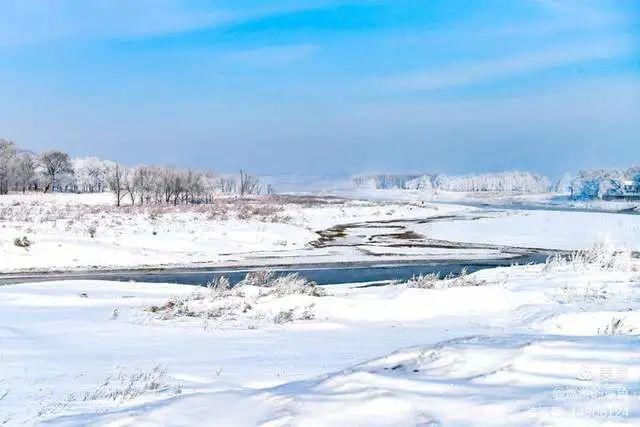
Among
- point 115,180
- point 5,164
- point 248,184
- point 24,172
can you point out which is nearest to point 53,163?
point 24,172

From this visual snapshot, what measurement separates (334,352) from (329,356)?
32 cm

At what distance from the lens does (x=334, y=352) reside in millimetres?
7652

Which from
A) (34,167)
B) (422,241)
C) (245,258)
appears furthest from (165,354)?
(34,167)

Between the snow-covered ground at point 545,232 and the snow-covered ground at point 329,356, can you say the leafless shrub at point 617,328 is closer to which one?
the snow-covered ground at point 329,356

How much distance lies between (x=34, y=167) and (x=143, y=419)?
119431mm

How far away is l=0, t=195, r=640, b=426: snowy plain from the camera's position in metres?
4.03

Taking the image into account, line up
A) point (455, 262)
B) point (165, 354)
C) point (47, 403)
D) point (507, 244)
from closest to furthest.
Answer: point (47, 403) < point (165, 354) < point (455, 262) < point (507, 244)

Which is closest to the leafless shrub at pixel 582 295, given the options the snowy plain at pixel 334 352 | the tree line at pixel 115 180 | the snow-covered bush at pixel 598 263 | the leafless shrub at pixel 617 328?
the snowy plain at pixel 334 352

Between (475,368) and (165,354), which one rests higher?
(475,368)

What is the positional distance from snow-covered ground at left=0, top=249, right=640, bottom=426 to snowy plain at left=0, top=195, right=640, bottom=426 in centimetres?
2

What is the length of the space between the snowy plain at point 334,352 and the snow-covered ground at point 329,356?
0.9 inches

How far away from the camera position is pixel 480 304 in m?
11.8

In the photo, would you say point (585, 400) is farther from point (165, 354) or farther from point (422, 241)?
point (422, 241)

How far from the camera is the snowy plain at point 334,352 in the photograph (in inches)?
159
